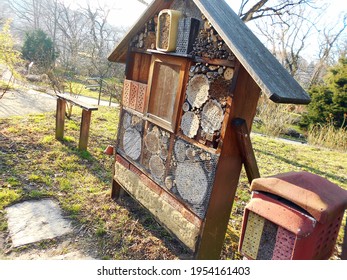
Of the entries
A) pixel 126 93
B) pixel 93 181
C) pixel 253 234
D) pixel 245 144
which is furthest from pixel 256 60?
pixel 93 181

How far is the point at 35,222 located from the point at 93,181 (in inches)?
50.9

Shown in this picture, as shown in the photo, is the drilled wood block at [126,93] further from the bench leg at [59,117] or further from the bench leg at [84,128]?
the bench leg at [59,117]

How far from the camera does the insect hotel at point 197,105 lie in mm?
2354

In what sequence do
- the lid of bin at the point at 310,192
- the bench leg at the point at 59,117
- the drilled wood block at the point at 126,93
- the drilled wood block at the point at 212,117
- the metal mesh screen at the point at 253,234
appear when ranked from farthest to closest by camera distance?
Answer: the bench leg at the point at 59,117, the drilled wood block at the point at 126,93, the drilled wood block at the point at 212,117, the metal mesh screen at the point at 253,234, the lid of bin at the point at 310,192

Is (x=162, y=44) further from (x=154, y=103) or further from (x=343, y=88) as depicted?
(x=343, y=88)

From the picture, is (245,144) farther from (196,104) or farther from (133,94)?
(133,94)

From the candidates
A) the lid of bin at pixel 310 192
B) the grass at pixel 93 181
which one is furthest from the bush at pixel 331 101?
the lid of bin at pixel 310 192

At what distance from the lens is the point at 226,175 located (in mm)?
2621

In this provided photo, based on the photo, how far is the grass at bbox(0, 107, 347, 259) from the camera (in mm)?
3266

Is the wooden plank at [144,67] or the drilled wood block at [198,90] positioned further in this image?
the wooden plank at [144,67]

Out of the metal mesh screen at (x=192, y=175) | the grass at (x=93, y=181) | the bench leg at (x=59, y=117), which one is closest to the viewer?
the metal mesh screen at (x=192, y=175)

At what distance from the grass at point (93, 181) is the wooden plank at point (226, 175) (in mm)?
498
